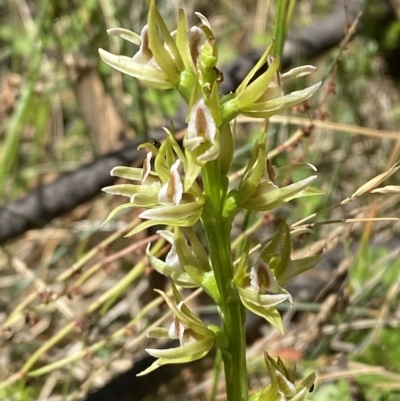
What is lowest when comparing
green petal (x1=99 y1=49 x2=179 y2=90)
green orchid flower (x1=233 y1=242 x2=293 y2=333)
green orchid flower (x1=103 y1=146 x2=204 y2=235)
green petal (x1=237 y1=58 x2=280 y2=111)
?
green orchid flower (x1=233 y1=242 x2=293 y2=333)

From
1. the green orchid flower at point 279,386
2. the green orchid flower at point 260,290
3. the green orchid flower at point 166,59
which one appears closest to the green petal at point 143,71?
the green orchid flower at point 166,59

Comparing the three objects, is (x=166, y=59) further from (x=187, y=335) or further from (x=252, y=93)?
(x=187, y=335)

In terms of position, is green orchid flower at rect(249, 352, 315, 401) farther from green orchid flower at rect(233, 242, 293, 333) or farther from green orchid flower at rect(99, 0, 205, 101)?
green orchid flower at rect(99, 0, 205, 101)

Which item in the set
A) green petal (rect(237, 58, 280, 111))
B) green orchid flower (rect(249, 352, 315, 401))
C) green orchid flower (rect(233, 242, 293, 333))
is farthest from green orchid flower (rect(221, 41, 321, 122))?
green orchid flower (rect(249, 352, 315, 401))

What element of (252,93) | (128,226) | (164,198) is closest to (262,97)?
(252,93)

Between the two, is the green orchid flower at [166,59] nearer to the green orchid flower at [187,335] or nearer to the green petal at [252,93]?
the green petal at [252,93]

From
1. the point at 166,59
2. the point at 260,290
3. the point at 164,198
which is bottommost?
the point at 260,290
